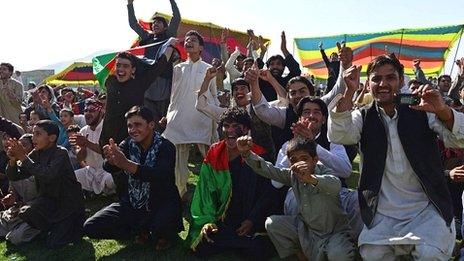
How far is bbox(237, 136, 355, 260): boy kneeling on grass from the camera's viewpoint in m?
3.35

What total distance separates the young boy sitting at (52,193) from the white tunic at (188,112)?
143 cm

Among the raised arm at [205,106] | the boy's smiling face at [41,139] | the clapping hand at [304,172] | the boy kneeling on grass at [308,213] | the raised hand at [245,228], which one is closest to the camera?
the clapping hand at [304,172]

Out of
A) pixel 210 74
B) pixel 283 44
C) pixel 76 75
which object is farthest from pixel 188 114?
pixel 76 75

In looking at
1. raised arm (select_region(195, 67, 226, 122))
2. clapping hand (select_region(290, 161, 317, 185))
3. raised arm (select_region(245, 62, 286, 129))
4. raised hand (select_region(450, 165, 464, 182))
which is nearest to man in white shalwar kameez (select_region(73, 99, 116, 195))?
raised arm (select_region(195, 67, 226, 122))

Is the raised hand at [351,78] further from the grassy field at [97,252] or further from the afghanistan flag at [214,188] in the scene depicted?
the grassy field at [97,252]

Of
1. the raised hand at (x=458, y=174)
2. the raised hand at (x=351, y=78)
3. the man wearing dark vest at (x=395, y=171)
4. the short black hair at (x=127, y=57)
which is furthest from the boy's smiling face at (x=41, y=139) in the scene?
the raised hand at (x=458, y=174)

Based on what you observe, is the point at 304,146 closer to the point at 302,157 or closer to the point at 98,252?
the point at 302,157

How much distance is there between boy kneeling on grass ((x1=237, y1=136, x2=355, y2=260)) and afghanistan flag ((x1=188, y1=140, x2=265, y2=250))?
0.54 m

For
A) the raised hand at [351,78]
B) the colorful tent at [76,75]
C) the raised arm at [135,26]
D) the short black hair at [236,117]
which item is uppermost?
the raised arm at [135,26]

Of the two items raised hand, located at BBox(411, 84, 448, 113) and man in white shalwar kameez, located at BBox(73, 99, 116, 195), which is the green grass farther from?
raised hand, located at BBox(411, 84, 448, 113)

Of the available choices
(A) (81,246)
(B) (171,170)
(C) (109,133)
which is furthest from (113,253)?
(C) (109,133)

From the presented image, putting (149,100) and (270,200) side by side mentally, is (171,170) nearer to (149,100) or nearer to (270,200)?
(270,200)

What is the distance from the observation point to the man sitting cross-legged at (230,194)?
13.0 ft

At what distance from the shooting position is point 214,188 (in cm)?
416
